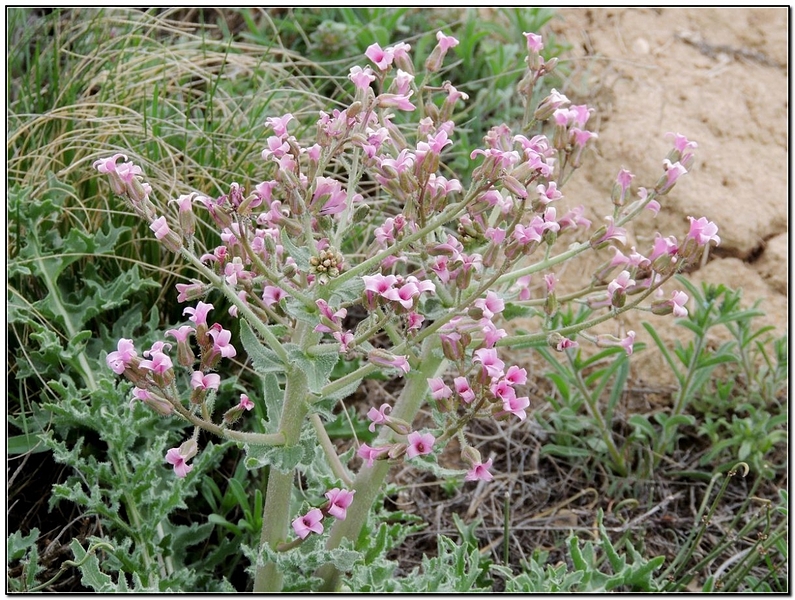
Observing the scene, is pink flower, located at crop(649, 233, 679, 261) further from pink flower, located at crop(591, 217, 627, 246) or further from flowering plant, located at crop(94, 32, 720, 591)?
pink flower, located at crop(591, 217, 627, 246)

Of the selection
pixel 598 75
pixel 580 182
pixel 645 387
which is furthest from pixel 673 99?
pixel 645 387

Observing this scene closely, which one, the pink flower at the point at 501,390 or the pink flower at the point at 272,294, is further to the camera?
the pink flower at the point at 272,294

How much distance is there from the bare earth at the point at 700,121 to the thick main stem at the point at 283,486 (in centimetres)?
203

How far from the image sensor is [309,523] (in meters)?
2.18

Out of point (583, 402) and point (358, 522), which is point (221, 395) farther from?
point (583, 402)

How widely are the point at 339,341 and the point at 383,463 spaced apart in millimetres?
528

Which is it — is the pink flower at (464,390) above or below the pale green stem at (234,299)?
below

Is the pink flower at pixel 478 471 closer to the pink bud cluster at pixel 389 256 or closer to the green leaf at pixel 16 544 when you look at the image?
the pink bud cluster at pixel 389 256

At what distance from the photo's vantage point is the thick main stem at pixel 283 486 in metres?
2.16

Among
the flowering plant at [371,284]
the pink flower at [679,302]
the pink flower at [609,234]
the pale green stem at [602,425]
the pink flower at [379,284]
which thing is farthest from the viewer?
the pale green stem at [602,425]

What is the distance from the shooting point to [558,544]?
10.3 ft

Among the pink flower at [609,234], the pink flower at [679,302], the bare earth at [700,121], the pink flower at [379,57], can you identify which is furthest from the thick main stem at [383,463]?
the bare earth at [700,121]

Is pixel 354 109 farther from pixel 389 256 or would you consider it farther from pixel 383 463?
pixel 383 463

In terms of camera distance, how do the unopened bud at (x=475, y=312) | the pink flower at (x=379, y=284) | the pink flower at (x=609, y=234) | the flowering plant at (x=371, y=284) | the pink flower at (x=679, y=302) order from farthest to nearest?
the pink flower at (x=609, y=234), the pink flower at (x=679, y=302), the unopened bud at (x=475, y=312), the flowering plant at (x=371, y=284), the pink flower at (x=379, y=284)
